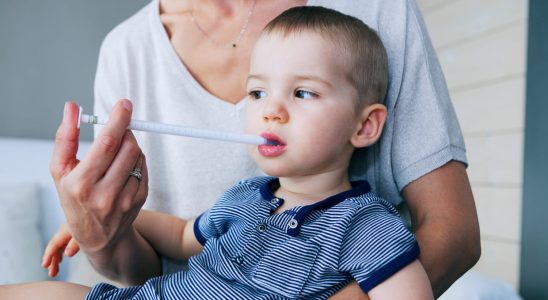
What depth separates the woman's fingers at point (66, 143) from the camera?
0.81 m

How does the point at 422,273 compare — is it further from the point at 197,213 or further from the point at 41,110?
the point at 41,110

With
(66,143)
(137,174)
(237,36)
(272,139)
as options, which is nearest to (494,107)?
(237,36)

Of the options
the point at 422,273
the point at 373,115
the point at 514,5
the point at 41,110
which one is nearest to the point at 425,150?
the point at 373,115

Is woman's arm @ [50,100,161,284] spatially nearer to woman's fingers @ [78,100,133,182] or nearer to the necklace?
woman's fingers @ [78,100,133,182]

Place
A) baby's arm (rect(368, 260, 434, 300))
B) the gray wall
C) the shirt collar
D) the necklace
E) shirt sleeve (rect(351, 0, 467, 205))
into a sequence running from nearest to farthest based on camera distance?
baby's arm (rect(368, 260, 434, 300))
the shirt collar
shirt sleeve (rect(351, 0, 467, 205))
the necklace
the gray wall

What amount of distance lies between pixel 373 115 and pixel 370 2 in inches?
9.7

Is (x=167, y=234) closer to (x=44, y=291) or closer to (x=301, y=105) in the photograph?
(x=44, y=291)

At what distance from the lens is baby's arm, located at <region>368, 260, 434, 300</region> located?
78 centimetres

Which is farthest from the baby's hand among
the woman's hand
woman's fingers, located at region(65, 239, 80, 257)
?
the woman's hand

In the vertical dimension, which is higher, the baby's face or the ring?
the baby's face

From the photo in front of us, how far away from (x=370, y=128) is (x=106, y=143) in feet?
1.44

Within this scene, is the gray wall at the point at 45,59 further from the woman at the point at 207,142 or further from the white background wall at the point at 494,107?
the white background wall at the point at 494,107

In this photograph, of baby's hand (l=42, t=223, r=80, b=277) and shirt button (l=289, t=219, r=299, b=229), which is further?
baby's hand (l=42, t=223, r=80, b=277)

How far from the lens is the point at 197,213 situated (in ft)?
3.99
